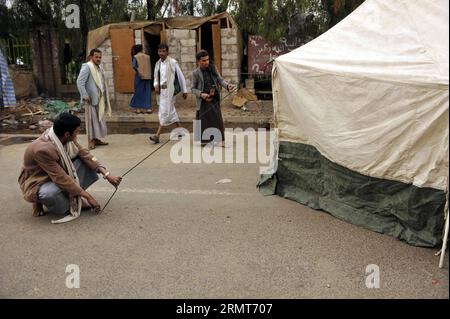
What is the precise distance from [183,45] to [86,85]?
502 cm

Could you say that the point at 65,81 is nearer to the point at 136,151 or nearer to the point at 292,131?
the point at 136,151

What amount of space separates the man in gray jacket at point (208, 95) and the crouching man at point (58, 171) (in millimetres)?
2840

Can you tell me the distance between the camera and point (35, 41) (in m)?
13.9

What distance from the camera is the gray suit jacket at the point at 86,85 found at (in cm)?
683

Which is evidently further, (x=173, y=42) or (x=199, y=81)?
(x=173, y=42)

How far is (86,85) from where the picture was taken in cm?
701

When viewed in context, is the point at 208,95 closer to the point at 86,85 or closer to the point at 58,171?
the point at 86,85

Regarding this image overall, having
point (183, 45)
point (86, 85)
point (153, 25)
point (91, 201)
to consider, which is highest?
point (153, 25)

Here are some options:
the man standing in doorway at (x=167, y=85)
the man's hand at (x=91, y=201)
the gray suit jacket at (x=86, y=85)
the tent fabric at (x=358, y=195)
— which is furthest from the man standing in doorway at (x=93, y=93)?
the tent fabric at (x=358, y=195)

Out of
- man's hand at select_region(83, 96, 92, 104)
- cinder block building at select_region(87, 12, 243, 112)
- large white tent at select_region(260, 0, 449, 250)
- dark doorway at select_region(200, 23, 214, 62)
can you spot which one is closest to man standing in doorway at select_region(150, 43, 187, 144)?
man's hand at select_region(83, 96, 92, 104)

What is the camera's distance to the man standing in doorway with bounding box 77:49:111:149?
688 cm

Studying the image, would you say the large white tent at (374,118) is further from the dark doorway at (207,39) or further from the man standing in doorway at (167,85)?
the dark doorway at (207,39)

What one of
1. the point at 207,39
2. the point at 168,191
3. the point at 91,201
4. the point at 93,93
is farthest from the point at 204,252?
the point at 207,39

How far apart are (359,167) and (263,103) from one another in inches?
321
